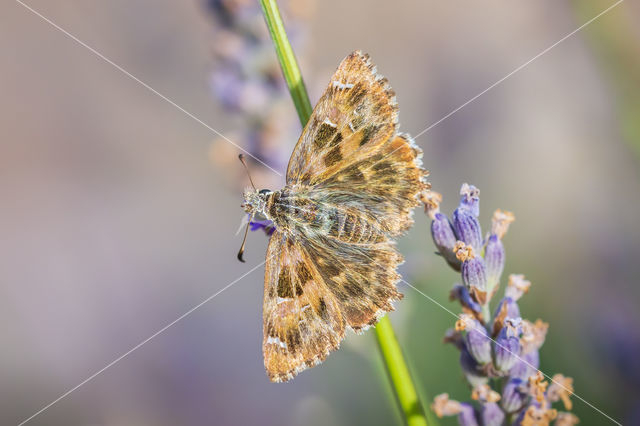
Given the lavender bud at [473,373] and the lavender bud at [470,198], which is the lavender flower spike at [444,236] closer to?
the lavender bud at [470,198]

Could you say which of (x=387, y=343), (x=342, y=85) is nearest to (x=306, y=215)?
(x=342, y=85)

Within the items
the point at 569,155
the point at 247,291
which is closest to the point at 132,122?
the point at 247,291

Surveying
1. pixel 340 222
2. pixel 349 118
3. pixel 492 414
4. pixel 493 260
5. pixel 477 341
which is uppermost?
pixel 349 118

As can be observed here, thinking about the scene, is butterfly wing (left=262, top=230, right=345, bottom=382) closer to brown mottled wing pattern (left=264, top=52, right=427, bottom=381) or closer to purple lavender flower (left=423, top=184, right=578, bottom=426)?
brown mottled wing pattern (left=264, top=52, right=427, bottom=381)

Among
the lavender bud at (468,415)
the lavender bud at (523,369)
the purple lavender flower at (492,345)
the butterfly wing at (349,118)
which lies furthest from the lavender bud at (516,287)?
the butterfly wing at (349,118)

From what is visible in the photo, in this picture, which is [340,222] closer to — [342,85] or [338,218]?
[338,218]
